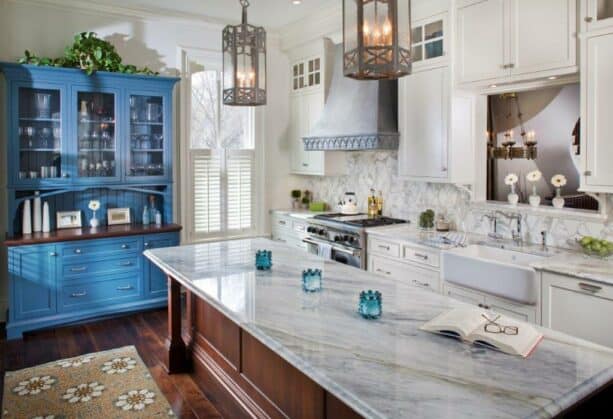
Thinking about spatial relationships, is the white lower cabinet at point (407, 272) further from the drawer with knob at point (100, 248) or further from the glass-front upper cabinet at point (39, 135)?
the glass-front upper cabinet at point (39, 135)

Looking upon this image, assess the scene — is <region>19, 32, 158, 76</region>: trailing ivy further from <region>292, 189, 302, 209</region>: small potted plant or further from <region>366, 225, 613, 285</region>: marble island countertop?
<region>366, 225, 613, 285</region>: marble island countertop

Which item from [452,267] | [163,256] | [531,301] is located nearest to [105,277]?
[163,256]

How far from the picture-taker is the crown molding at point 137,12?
195 inches

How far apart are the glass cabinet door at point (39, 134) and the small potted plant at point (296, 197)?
2812 millimetres

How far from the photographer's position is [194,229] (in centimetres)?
585

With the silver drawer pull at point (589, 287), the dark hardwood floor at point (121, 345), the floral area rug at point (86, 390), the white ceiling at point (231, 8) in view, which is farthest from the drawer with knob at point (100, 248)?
the silver drawer pull at point (589, 287)

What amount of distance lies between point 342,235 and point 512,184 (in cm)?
164

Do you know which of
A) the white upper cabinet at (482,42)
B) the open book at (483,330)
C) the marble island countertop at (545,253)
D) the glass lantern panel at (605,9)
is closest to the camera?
the open book at (483,330)

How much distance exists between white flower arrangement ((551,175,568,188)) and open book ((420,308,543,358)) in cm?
198

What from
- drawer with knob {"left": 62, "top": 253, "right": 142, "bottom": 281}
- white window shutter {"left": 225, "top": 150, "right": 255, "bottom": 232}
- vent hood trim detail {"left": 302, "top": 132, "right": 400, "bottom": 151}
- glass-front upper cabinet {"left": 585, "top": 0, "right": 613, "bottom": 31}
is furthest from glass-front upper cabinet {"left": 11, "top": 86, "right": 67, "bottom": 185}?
glass-front upper cabinet {"left": 585, "top": 0, "right": 613, "bottom": 31}

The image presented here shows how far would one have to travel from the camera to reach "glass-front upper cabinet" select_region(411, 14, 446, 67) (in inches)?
166

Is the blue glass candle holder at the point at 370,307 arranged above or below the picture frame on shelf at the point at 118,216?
below

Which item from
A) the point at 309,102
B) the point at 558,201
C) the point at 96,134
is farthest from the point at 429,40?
the point at 96,134

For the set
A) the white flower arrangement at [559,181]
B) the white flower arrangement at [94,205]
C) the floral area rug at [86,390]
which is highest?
the white flower arrangement at [559,181]
